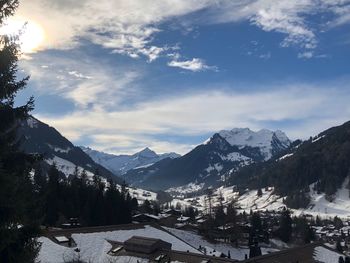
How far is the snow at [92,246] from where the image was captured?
180ft

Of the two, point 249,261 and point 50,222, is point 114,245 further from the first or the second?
point 50,222

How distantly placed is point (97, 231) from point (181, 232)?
3606 cm

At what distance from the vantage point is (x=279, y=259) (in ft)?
188

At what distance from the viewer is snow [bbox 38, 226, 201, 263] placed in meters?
55.0

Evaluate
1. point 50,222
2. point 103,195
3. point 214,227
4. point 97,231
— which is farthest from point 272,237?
point 97,231

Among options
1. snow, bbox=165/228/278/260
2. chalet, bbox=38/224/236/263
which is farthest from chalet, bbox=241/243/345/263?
snow, bbox=165/228/278/260

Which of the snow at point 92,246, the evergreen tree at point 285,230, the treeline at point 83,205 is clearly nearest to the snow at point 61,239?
the snow at point 92,246

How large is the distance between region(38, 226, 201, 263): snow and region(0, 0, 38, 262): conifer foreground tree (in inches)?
1336

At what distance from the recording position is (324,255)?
68438mm

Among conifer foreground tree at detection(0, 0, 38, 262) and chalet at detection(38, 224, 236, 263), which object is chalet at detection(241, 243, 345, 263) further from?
conifer foreground tree at detection(0, 0, 38, 262)

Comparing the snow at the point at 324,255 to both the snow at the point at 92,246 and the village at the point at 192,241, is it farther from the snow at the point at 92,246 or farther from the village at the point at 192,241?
the snow at the point at 92,246

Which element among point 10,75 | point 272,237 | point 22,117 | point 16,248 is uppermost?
point 10,75

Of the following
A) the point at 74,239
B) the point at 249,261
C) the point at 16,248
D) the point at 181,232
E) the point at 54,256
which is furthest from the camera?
the point at 181,232

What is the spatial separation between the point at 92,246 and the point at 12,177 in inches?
1939
